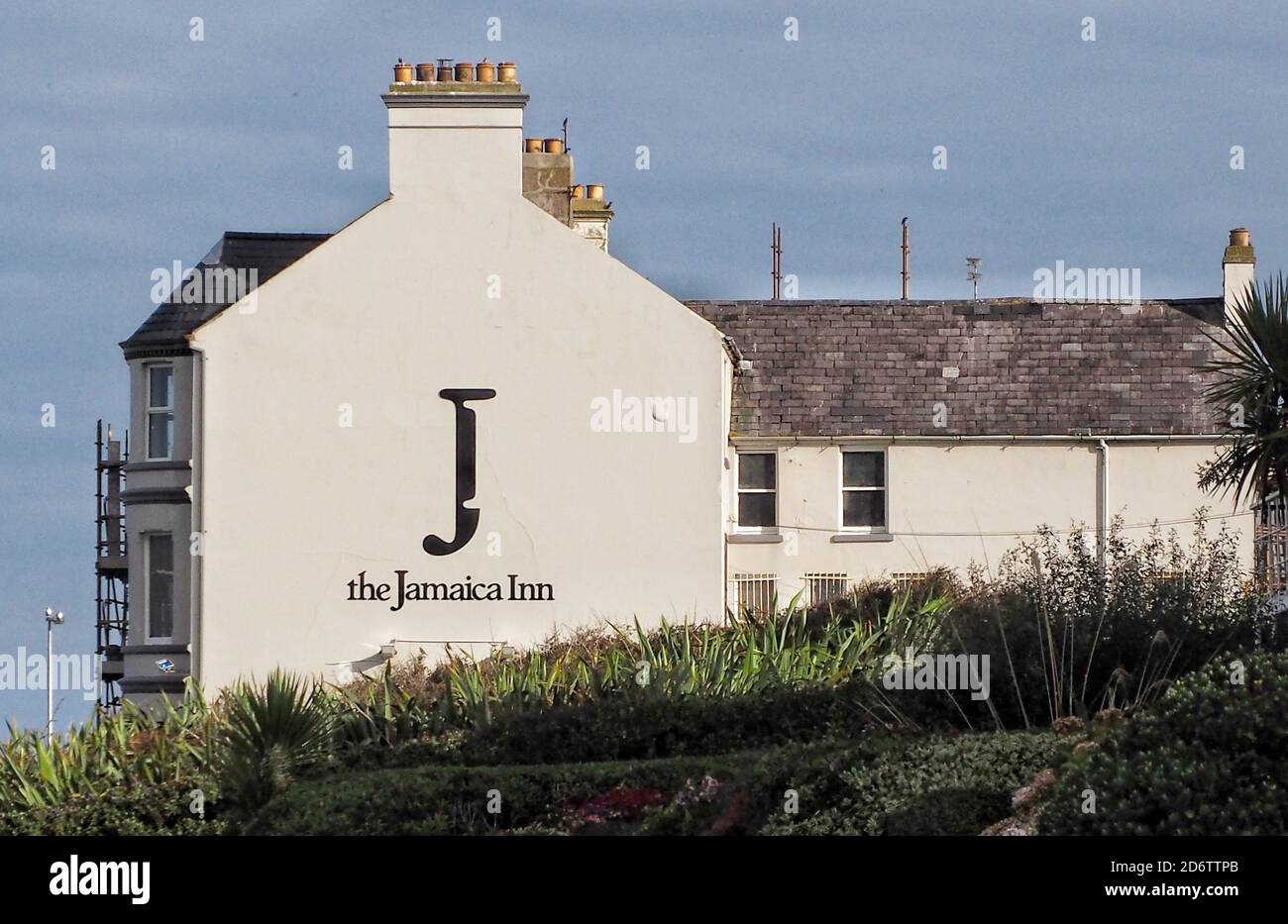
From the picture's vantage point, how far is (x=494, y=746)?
1992cm

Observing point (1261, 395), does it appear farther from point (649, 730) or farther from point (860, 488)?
point (860, 488)

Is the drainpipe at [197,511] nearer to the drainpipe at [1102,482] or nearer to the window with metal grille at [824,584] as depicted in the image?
the window with metal grille at [824,584]

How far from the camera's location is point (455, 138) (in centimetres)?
2973

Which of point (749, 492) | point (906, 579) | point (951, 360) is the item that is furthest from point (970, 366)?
point (906, 579)

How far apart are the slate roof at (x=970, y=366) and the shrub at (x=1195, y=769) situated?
18805 millimetres

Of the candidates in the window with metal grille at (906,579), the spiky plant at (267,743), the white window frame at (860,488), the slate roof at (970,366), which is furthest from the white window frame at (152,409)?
the window with metal grille at (906,579)

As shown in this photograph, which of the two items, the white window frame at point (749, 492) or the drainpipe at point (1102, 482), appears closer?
the drainpipe at point (1102, 482)

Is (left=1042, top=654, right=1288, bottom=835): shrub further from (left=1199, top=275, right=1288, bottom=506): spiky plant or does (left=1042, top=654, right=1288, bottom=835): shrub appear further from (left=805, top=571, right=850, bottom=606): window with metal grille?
(left=805, top=571, right=850, bottom=606): window with metal grille

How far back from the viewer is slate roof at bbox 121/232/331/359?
30.9 metres

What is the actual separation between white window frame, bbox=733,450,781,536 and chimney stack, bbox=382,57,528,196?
249 inches

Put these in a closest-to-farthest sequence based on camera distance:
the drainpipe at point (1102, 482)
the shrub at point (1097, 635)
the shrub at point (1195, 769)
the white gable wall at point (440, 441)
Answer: the shrub at point (1195, 769) < the shrub at point (1097, 635) < the white gable wall at point (440, 441) < the drainpipe at point (1102, 482)

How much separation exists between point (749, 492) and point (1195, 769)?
785 inches

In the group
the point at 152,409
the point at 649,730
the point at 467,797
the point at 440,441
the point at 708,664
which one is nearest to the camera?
the point at 467,797

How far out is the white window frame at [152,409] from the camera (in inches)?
1213
